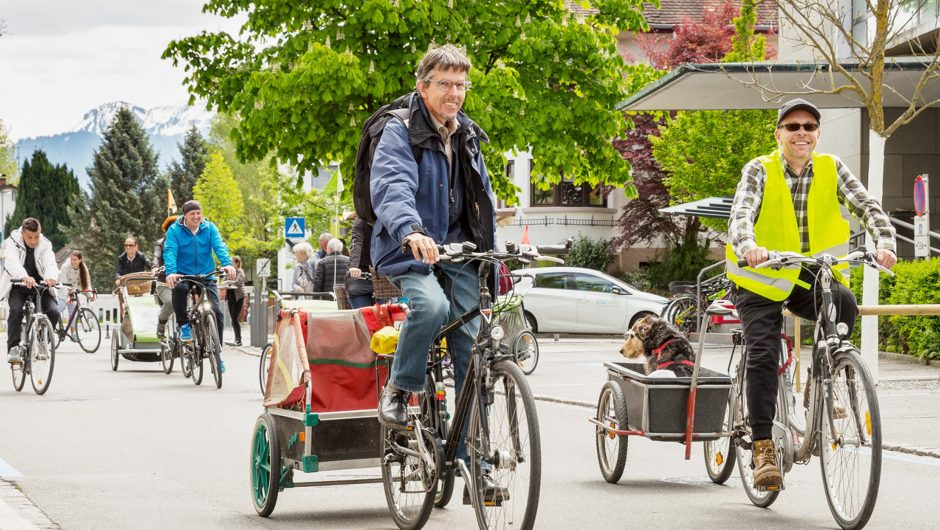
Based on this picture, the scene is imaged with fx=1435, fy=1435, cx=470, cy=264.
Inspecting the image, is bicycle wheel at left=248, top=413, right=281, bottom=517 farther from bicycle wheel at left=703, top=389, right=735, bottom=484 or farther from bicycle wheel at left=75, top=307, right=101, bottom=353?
bicycle wheel at left=75, top=307, right=101, bottom=353

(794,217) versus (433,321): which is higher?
(794,217)

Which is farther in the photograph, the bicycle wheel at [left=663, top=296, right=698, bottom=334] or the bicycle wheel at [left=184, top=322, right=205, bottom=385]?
the bicycle wheel at [left=663, top=296, right=698, bottom=334]

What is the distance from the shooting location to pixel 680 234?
140ft

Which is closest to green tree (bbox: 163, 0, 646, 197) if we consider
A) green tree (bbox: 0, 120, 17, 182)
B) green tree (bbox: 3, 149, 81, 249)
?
green tree (bbox: 0, 120, 17, 182)

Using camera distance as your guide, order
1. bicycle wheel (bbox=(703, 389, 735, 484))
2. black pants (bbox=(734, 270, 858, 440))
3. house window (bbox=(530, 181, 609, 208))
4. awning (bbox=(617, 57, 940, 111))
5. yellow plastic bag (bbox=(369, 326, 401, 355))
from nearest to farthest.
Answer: yellow plastic bag (bbox=(369, 326, 401, 355)), black pants (bbox=(734, 270, 858, 440)), bicycle wheel (bbox=(703, 389, 735, 484)), awning (bbox=(617, 57, 940, 111)), house window (bbox=(530, 181, 609, 208))

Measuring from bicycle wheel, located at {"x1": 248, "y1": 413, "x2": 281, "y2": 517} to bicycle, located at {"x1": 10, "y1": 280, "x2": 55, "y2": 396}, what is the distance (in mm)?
8060

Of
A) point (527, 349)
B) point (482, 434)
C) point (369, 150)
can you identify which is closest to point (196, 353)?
point (527, 349)

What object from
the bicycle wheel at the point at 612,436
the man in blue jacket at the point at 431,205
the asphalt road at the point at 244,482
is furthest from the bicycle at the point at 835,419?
the man in blue jacket at the point at 431,205

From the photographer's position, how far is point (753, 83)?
18094 millimetres

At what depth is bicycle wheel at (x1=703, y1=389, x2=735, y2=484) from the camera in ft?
25.5

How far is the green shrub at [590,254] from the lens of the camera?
44406 millimetres

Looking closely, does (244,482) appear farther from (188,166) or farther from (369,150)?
(188,166)

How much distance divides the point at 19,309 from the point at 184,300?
1.94 metres

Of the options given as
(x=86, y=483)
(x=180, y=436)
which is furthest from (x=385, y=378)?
(x=180, y=436)
